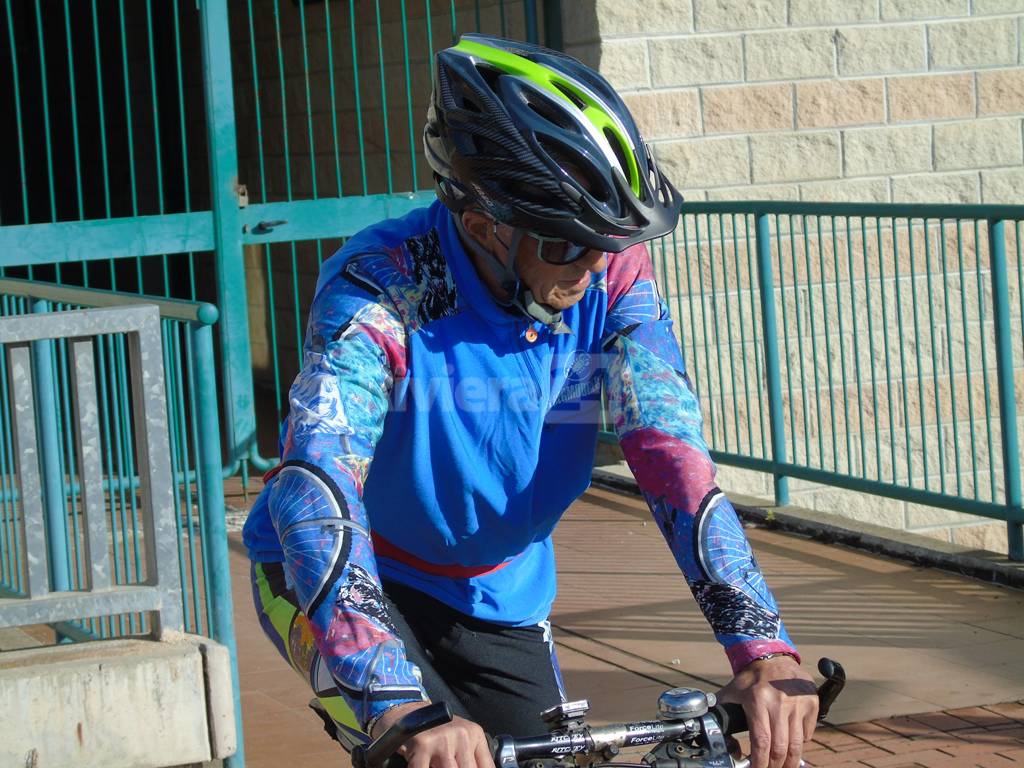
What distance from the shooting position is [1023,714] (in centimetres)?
505

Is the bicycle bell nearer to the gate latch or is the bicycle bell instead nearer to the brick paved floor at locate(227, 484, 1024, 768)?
the brick paved floor at locate(227, 484, 1024, 768)

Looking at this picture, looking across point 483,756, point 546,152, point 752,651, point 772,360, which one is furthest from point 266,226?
point 483,756

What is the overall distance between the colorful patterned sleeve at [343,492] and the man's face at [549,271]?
0.22 m

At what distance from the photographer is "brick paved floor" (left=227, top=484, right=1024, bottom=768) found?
4906 millimetres

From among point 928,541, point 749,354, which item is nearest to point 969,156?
point 749,354

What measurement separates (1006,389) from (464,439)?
14.7ft

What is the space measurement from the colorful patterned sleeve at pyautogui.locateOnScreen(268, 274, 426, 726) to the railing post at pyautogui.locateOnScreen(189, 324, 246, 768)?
6.77ft

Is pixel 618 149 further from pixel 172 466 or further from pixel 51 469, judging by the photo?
pixel 51 469

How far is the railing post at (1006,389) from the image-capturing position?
653cm

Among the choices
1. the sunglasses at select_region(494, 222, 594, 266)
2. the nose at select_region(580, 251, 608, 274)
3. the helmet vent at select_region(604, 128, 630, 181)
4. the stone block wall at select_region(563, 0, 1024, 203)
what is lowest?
the nose at select_region(580, 251, 608, 274)

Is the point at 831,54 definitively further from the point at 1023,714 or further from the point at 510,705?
the point at 510,705

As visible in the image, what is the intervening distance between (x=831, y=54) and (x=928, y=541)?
3.21 meters

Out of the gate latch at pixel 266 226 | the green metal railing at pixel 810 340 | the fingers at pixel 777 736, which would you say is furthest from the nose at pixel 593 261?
the gate latch at pixel 266 226

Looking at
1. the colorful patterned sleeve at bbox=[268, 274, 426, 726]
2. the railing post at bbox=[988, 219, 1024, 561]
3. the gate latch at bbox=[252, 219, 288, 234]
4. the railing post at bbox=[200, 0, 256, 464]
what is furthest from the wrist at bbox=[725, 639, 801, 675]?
the gate latch at bbox=[252, 219, 288, 234]
